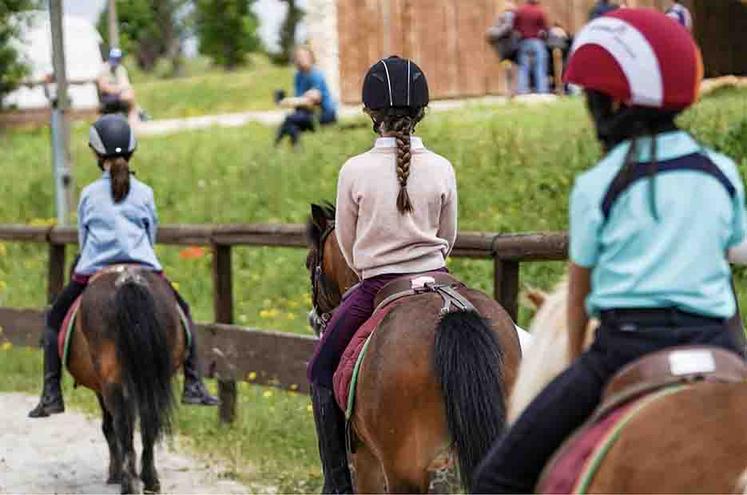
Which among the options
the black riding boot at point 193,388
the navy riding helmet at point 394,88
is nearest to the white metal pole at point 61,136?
the black riding boot at point 193,388

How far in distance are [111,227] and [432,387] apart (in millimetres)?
3812

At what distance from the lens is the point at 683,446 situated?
4.16 meters

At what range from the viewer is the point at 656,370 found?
4145 mm

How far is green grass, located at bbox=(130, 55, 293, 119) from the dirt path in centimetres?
1857

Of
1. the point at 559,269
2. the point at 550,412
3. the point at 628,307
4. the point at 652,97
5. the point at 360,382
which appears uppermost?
the point at 652,97

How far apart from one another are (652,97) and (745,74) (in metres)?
17.4

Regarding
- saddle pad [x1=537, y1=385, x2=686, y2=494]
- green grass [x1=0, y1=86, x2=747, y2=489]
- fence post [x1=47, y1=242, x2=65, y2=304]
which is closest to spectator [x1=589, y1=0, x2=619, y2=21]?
green grass [x1=0, y1=86, x2=747, y2=489]

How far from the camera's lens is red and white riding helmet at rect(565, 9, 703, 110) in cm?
421

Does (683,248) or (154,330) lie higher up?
(683,248)

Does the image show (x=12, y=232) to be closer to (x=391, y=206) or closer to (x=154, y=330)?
(x=154, y=330)

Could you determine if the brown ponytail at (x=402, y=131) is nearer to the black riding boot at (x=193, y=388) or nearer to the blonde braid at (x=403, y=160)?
the blonde braid at (x=403, y=160)

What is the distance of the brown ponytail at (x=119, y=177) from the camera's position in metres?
9.59

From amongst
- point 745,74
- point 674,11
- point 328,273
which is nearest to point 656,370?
point 328,273

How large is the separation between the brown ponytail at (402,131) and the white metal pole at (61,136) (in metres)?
9.70
